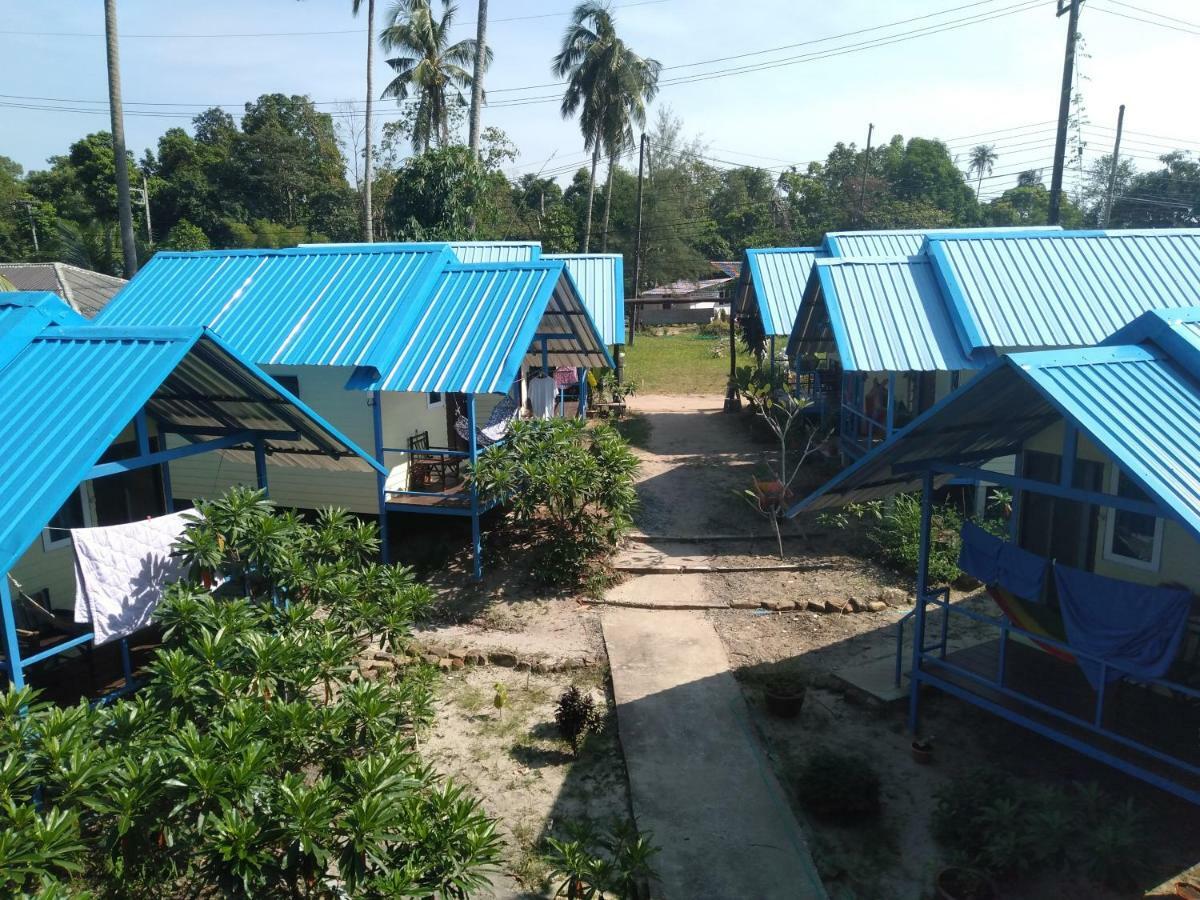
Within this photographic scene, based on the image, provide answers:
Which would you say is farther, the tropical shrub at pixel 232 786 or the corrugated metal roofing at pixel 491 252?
the corrugated metal roofing at pixel 491 252

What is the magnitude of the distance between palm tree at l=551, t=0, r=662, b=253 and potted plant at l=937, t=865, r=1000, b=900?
3649 centimetres

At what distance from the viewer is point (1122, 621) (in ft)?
22.3

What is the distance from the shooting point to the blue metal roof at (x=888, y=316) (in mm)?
14102

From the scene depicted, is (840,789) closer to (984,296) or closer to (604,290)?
(984,296)

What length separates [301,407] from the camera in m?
9.03

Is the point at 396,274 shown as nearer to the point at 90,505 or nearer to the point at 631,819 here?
the point at 90,505

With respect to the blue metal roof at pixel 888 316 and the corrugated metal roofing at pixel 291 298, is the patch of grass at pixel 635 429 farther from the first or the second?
the corrugated metal roofing at pixel 291 298

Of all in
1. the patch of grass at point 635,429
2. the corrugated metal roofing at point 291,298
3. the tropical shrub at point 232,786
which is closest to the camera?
the tropical shrub at point 232,786

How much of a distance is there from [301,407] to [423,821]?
209 inches

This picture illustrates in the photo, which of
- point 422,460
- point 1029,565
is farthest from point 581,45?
point 1029,565

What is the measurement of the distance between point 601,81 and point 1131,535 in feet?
112

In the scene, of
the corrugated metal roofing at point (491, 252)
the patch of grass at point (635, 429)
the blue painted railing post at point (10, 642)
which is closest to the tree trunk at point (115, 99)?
the corrugated metal roofing at point (491, 252)

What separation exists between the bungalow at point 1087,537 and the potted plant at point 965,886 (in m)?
1.67

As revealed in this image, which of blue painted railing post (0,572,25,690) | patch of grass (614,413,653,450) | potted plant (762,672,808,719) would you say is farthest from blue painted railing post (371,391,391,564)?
patch of grass (614,413,653,450)
